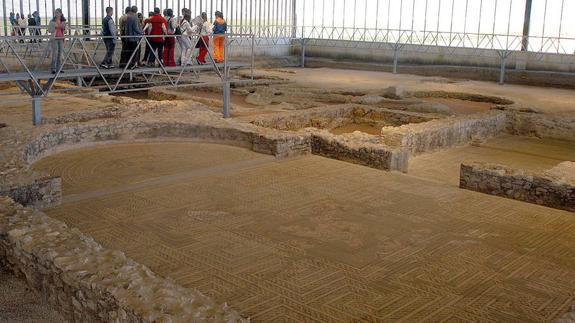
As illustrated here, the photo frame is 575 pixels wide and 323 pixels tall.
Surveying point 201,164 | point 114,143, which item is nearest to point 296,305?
point 201,164

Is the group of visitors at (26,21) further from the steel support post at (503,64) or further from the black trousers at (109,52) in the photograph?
the steel support post at (503,64)

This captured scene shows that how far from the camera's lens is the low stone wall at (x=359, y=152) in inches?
348

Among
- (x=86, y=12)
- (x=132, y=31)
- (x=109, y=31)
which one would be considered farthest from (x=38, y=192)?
(x=86, y=12)

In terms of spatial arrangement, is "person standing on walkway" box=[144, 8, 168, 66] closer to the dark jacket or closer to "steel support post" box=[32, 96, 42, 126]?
the dark jacket

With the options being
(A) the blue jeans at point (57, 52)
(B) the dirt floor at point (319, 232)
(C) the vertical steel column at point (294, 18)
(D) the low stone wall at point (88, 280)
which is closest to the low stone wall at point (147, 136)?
(B) the dirt floor at point (319, 232)

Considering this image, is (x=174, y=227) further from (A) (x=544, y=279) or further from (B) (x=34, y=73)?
(B) (x=34, y=73)

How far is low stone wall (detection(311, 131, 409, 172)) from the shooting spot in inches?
→ 348

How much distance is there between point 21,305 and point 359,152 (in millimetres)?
5629

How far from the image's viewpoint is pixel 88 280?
13.0 ft

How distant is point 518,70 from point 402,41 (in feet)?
16.0

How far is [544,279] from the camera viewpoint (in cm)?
524

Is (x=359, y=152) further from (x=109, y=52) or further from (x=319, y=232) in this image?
(x=109, y=52)

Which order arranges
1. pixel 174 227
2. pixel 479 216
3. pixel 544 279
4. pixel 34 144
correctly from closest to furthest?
pixel 544 279 → pixel 174 227 → pixel 479 216 → pixel 34 144

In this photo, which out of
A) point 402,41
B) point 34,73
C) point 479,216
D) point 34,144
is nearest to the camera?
point 479,216
